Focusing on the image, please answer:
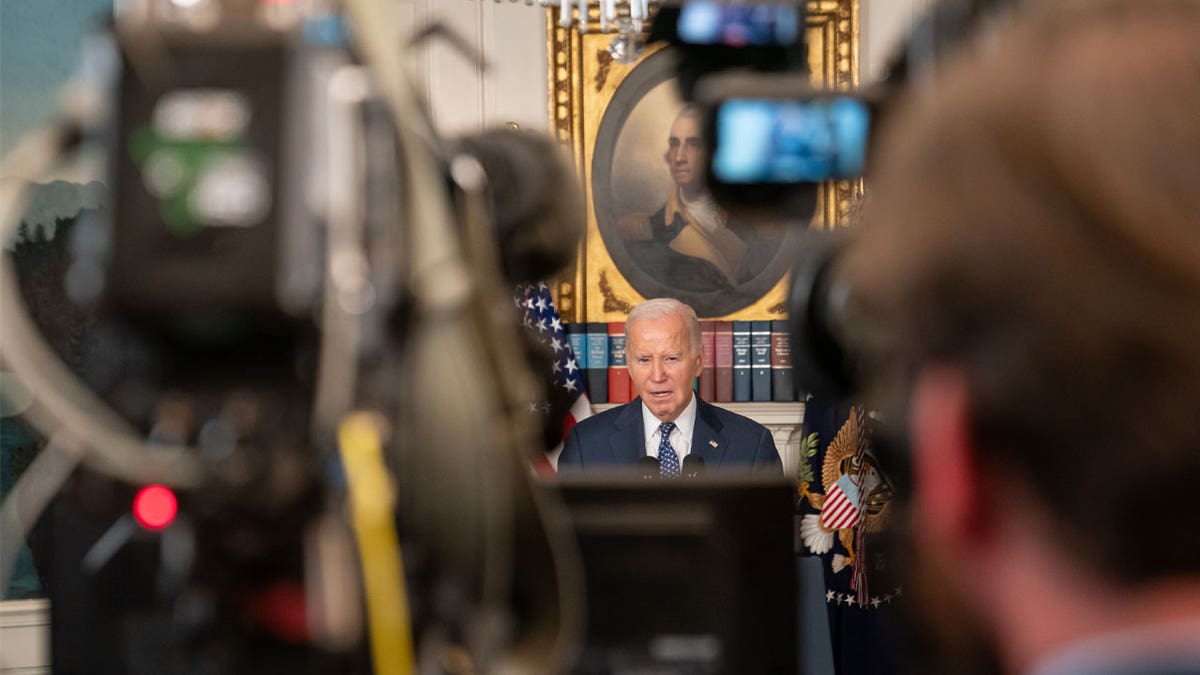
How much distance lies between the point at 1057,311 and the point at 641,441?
10.7 feet

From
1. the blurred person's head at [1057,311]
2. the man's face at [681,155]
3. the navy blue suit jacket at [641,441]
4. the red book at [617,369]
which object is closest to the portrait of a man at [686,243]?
the man's face at [681,155]

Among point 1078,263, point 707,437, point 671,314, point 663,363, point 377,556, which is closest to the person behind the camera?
point 1078,263

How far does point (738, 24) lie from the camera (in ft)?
4.38

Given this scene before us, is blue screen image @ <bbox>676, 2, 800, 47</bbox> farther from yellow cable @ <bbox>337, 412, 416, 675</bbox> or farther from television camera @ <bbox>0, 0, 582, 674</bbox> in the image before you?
yellow cable @ <bbox>337, 412, 416, 675</bbox>

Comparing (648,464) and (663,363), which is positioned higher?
(663,363)

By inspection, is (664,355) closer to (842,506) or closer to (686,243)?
(842,506)

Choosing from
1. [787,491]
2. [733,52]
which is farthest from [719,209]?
[787,491]

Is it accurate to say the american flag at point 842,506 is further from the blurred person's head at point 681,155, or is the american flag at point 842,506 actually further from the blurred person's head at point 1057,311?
the blurred person's head at point 1057,311

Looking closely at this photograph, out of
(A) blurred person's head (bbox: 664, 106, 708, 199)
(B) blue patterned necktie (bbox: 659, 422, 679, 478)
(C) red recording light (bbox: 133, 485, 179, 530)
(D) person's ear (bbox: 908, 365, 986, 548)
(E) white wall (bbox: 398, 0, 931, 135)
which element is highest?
(E) white wall (bbox: 398, 0, 931, 135)

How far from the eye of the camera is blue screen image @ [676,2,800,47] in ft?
4.34

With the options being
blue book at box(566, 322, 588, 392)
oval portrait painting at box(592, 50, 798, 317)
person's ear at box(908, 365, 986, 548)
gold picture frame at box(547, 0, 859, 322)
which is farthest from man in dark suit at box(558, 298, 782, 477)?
person's ear at box(908, 365, 986, 548)

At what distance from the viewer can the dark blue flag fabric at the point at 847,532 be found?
4539 mm

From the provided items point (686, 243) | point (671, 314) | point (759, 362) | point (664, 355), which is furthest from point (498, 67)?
point (664, 355)

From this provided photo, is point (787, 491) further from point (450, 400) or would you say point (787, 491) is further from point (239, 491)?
point (239, 491)
